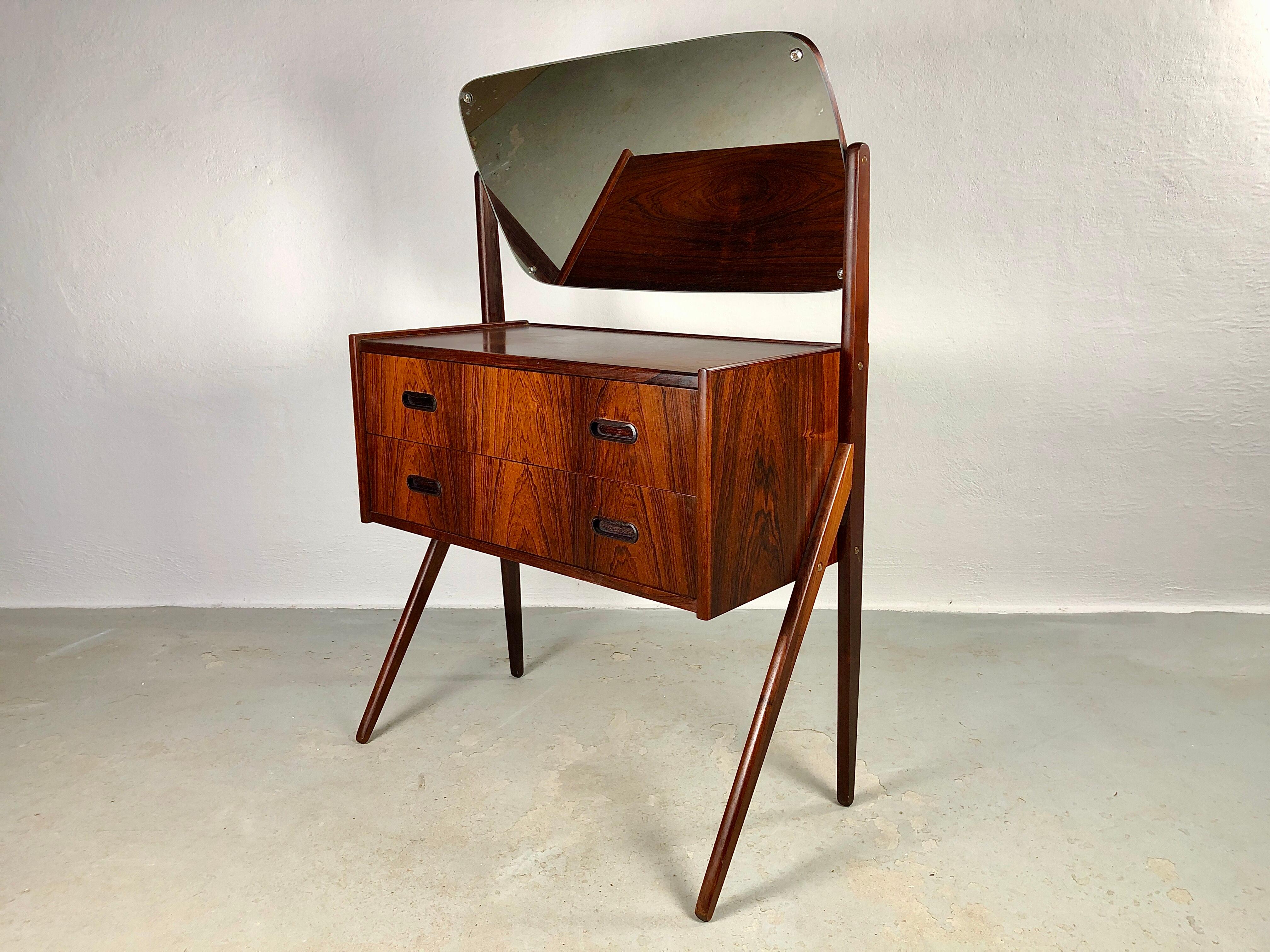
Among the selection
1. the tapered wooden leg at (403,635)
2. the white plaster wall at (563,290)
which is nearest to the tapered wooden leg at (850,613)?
A: the tapered wooden leg at (403,635)

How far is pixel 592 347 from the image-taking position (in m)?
1.92

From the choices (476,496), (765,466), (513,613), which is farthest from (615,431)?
(513,613)

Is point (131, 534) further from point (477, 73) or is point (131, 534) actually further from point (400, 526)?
point (477, 73)

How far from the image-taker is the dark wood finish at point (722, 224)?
1.85 metres

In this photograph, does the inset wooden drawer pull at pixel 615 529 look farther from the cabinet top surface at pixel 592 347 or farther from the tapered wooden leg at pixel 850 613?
the tapered wooden leg at pixel 850 613

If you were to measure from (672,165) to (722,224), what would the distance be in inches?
5.9

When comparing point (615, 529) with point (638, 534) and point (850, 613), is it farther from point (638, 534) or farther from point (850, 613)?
point (850, 613)

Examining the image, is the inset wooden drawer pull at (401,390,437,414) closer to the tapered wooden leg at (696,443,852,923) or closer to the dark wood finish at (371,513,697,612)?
the dark wood finish at (371,513,697,612)

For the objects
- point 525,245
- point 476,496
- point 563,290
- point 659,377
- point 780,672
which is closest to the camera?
point 659,377

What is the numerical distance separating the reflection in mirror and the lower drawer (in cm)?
56

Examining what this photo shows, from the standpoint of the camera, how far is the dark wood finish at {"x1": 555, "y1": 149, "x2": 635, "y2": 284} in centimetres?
205

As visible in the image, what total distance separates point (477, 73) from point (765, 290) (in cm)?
132

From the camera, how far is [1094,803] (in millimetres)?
1946

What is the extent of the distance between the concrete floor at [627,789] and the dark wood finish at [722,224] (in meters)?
1.00
